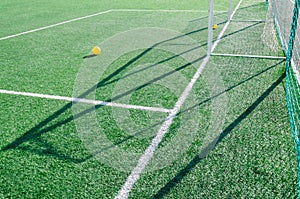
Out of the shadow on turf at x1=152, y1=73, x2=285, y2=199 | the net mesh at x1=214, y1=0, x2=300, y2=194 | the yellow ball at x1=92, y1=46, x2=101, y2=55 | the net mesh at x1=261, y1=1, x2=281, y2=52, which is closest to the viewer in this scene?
the shadow on turf at x1=152, y1=73, x2=285, y2=199

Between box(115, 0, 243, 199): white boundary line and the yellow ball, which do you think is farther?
the yellow ball

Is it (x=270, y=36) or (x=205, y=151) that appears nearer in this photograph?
(x=205, y=151)

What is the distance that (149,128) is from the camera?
396 cm

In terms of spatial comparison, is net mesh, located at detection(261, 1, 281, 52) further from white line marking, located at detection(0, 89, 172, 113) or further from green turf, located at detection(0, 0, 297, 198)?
white line marking, located at detection(0, 89, 172, 113)

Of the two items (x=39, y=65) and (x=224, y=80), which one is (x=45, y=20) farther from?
(x=224, y=80)

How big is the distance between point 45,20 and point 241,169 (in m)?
10.6

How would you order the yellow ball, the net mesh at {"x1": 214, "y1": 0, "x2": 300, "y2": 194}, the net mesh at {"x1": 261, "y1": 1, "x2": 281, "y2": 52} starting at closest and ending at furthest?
the net mesh at {"x1": 214, "y1": 0, "x2": 300, "y2": 194}, the yellow ball, the net mesh at {"x1": 261, "y1": 1, "x2": 281, "y2": 52}

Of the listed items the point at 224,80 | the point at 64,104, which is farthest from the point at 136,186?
the point at 224,80

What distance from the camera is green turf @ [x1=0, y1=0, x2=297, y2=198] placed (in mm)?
2994

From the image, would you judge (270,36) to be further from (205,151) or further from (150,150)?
(150,150)

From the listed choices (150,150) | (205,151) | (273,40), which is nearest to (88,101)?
(150,150)

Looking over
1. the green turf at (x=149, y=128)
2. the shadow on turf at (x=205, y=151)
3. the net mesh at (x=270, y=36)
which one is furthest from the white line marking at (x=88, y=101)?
the net mesh at (x=270, y=36)

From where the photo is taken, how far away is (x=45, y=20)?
1171 cm

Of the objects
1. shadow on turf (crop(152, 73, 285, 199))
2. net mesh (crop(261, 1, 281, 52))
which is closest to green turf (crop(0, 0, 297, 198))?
shadow on turf (crop(152, 73, 285, 199))
